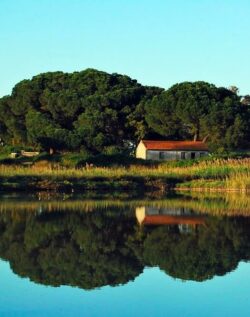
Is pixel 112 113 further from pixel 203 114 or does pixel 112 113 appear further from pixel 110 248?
pixel 110 248

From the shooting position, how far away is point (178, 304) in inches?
299

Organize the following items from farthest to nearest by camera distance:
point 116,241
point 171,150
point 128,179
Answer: point 171,150 < point 128,179 < point 116,241

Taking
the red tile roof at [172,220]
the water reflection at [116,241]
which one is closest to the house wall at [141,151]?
the water reflection at [116,241]

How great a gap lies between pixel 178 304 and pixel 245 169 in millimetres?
27080

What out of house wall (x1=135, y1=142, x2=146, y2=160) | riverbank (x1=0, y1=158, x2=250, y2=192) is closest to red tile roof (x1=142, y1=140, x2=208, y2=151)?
house wall (x1=135, y1=142, x2=146, y2=160)

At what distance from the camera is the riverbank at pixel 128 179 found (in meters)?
30.8

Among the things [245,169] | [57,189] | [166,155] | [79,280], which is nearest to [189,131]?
[166,155]

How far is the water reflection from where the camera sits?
32.3 ft

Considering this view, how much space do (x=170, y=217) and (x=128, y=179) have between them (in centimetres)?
1458

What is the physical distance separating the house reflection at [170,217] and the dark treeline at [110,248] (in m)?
0.28

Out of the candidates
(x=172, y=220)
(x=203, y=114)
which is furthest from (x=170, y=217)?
(x=203, y=114)

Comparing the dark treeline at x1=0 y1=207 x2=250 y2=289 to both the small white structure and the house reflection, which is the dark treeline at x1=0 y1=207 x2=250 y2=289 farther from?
the small white structure

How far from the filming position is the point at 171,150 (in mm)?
60000

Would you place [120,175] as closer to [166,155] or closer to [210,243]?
[210,243]
